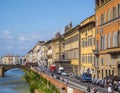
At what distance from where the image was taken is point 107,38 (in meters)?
64.2

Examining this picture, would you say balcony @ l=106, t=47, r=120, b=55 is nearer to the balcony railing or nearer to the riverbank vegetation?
the balcony railing

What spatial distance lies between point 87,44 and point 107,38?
19226 millimetres

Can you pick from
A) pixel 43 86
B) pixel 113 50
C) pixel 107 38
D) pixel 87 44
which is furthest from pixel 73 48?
pixel 113 50

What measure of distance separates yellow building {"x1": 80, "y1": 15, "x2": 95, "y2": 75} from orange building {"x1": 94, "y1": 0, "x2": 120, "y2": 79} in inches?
217

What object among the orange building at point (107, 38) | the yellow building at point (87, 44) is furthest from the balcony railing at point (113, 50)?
the yellow building at point (87, 44)

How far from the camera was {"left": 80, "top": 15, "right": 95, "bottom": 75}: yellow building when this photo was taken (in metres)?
77.3

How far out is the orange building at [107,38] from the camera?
5916 cm

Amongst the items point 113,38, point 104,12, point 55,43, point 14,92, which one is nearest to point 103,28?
point 104,12

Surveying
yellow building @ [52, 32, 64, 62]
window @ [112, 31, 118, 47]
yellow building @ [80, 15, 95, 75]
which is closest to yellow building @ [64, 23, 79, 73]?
yellow building @ [80, 15, 95, 75]

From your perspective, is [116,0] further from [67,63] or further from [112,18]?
[67,63]

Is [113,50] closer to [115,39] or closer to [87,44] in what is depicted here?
[115,39]

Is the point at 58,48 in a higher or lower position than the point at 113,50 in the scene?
higher

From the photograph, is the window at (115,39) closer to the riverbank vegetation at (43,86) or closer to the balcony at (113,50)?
the balcony at (113,50)

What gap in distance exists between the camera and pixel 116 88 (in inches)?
1837
